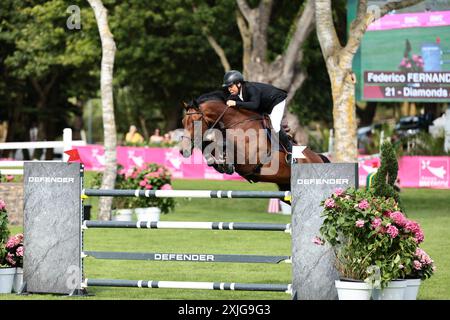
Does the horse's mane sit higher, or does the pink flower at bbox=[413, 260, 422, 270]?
the horse's mane

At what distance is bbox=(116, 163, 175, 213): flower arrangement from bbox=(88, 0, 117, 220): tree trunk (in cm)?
50

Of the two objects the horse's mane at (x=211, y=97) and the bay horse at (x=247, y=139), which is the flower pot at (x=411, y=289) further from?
the horse's mane at (x=211, y=97)

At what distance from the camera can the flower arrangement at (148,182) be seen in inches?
854

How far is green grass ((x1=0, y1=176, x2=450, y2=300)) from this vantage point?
11.7 m

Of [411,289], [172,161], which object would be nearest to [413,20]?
[172,161]

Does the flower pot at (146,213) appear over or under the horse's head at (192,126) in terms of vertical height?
under

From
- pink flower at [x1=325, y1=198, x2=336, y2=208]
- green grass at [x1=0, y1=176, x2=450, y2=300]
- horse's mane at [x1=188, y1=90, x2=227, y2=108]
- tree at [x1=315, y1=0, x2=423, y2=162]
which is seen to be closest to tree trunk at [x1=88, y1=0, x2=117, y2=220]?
green grass at [x1=0, y1=176, x2=450, y2=300]

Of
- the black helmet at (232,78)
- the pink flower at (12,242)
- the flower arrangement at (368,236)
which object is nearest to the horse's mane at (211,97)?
the black helmet at (232,78)

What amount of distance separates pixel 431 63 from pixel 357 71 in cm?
226

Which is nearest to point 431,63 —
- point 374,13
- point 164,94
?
point 374,13

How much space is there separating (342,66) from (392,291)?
41.8 ft

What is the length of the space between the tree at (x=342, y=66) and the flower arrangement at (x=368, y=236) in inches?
473

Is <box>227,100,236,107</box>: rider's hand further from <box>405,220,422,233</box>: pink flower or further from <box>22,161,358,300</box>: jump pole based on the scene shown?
<box>405,220,422,233</box>: pink flower
